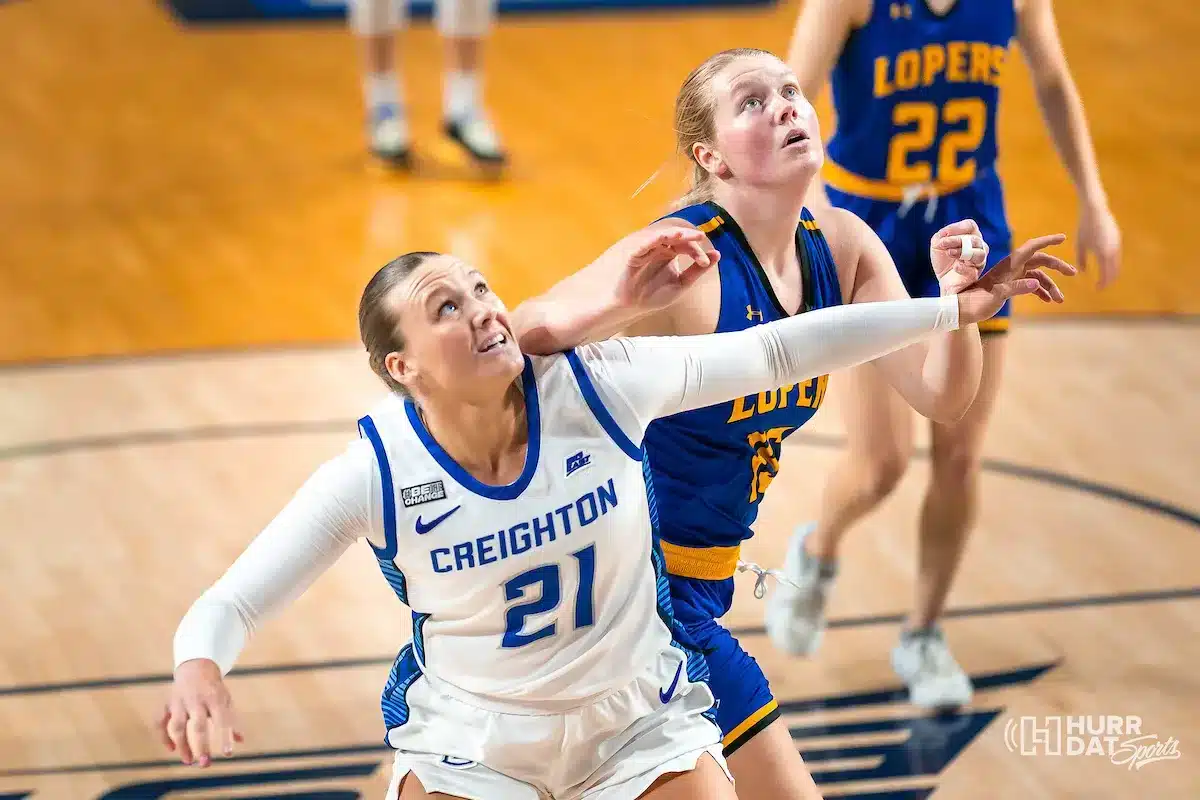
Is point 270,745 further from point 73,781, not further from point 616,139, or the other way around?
point 616,139

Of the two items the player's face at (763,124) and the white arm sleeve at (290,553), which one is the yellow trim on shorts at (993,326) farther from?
the white arm sleeve at (290,553)

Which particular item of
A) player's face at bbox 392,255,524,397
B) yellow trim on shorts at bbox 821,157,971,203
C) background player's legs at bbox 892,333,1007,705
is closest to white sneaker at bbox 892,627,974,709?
background player's legs at bbox 892,333,1007,705

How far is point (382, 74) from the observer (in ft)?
27.2

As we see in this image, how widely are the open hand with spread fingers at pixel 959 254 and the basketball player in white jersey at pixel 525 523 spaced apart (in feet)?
0.06

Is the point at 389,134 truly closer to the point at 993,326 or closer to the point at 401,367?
the point at 993,326

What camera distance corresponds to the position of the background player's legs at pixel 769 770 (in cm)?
294

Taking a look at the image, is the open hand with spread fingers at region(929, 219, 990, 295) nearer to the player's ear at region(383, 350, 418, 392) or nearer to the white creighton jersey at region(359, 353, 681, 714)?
the white creighton jersey at region(359, 353, 681, 714)

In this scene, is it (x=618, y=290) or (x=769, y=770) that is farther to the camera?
(x=769, y=770)

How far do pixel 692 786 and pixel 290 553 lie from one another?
77 cm

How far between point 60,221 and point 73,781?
4477 mm

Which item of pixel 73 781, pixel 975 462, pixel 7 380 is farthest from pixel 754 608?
pixel 7 380

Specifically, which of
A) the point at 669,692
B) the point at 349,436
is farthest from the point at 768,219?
the point at 349,436

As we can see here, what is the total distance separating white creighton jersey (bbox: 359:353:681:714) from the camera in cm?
260

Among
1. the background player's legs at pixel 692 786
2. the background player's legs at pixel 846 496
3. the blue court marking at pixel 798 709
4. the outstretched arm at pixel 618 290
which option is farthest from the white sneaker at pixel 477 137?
the background player's legs at pixel 692 786
